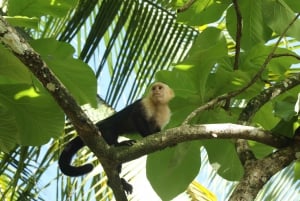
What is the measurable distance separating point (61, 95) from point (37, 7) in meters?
0.57

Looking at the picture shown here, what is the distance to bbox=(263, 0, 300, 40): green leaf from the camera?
7.58 ft

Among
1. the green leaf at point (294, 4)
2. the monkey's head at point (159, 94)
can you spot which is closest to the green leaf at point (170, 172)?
the green leaf at point (294, 4)

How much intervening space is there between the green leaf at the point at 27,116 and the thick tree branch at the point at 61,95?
38 centimetres

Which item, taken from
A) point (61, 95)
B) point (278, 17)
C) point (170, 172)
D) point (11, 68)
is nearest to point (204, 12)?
point (278, 17)

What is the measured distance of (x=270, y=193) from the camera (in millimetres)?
4023

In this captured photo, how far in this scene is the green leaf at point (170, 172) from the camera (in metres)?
2.36

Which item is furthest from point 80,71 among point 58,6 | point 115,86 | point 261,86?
point 115,86

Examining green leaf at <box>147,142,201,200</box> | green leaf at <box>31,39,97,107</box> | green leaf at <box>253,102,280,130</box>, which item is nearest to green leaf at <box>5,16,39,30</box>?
green leaf at <box>31,39,97,107</box>

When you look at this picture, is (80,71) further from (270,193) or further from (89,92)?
(270,193)

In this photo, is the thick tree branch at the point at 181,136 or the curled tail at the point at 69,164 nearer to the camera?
the thick tree branch at the point at 181,136

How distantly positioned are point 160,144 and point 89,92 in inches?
18.2

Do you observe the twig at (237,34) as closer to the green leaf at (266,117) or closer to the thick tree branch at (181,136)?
the green leaf at (266,117)

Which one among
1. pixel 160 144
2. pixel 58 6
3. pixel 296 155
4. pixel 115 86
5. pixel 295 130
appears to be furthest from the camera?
pixel 115 86

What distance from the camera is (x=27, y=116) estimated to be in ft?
7.21
